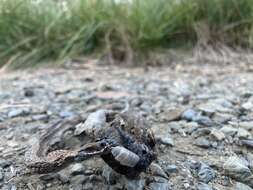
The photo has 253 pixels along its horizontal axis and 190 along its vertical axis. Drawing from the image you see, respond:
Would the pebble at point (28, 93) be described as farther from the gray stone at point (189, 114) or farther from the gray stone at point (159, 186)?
the gray stone at point (159, 186)

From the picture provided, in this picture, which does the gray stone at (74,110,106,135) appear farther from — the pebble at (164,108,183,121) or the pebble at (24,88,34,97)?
the pebble at (24,88,34,97)

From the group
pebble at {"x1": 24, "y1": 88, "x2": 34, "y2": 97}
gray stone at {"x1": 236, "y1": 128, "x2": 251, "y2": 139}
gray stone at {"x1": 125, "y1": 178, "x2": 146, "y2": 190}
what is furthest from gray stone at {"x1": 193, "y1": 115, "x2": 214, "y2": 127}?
pebble at {"x1": 24, "y1": 88, "x2": 34, "y2": 97}

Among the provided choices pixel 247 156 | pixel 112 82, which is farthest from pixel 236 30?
pixel 247 156

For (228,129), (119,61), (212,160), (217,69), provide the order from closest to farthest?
(212,160)
(228,129)
(217,69)
(119,61)

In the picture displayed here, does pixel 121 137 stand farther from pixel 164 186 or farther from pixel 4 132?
pixel 4 132

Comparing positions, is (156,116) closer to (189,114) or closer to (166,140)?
(189,114)

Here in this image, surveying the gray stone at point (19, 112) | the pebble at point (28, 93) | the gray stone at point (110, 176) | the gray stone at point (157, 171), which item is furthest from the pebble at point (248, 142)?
the pebble at point (28, 93)
